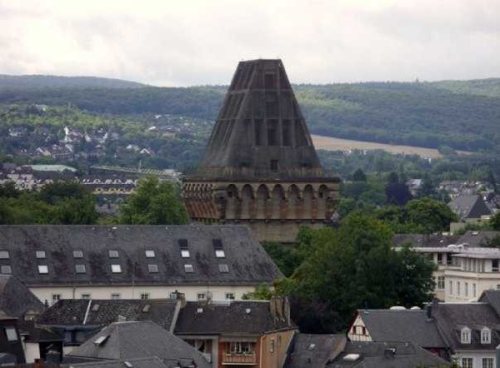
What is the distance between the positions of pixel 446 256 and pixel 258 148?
71.0 ft

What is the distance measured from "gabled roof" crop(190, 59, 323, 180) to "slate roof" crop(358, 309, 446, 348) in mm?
52131

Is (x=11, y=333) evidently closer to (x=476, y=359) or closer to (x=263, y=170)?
(x=476, y=359)

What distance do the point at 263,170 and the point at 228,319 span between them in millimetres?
55440

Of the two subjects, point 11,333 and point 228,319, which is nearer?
point 11,333

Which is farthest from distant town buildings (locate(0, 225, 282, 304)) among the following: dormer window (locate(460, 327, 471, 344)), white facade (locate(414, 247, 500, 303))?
dormer window (locate(460, 327, 471, 344))

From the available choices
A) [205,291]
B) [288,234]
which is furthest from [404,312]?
[288,234]

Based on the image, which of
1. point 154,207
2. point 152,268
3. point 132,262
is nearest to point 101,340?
point 152,268

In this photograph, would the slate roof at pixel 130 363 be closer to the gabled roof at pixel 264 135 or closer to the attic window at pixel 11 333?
the attic window at pixel 11 333

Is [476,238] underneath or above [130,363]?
underneath

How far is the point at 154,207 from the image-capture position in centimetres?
17250

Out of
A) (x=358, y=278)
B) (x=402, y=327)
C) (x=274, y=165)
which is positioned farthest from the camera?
(x=274, y=165)

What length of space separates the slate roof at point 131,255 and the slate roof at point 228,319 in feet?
47.9

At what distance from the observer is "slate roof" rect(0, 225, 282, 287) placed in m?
127

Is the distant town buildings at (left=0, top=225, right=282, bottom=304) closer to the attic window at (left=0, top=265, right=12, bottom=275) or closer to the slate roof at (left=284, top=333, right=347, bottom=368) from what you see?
the attic window at (left=0, top=265, right=12, bottom=275)
